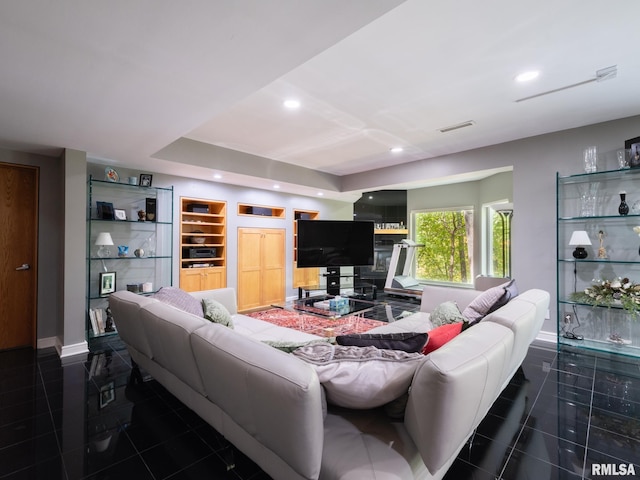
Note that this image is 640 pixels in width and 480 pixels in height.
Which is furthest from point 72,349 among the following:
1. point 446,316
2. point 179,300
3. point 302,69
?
point 446,316

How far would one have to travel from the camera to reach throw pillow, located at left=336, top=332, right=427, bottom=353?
1536 millimetres

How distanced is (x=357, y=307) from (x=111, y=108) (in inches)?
142

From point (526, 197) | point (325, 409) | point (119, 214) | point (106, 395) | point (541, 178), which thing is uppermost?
point (541, 178)

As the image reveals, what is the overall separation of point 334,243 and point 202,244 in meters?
2.44

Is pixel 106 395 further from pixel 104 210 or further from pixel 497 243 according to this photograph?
A: pixel 497 243

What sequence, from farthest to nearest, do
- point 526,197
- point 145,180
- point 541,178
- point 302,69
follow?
point 145,180, point 526,197, point 541,178, point 302,69

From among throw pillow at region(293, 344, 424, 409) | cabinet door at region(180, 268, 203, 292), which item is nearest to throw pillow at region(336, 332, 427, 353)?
throw pillow at region(293, 344, 424, 409)

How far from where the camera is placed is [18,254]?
12.5ft

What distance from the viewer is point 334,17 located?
1.51m

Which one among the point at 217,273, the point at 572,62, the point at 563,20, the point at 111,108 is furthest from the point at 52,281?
the point at 572,62

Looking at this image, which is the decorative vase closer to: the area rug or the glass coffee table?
the area rug

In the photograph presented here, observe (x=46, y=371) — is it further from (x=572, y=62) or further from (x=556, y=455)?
(x=572, y=62)

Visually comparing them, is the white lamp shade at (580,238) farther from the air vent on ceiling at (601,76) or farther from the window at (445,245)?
the window at (445,245)

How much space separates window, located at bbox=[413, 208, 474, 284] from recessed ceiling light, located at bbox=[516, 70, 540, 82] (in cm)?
428
